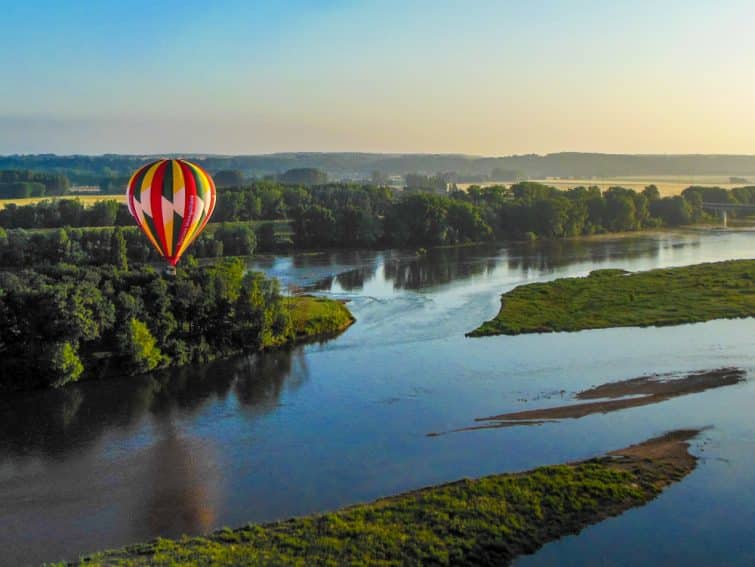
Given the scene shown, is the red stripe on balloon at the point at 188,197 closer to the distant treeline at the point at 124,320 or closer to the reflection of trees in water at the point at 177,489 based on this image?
the distant treeline at the point at 124,320

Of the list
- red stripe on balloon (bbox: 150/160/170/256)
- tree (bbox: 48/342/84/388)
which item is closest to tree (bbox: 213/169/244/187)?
red stripe on balloon (bbox: 150/160/170/256)

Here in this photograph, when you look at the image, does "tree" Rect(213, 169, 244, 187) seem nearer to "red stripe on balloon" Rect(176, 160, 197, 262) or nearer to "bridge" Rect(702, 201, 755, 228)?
"bridge" Rect(702, 201, 755, 228)

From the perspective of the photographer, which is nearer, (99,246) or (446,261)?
(99,246)

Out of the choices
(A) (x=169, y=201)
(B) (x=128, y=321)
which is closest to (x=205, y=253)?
(A) (x=169, y=201)

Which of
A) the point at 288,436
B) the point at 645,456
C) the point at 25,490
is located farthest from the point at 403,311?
the point at 25,490

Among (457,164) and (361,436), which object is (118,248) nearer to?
(361,436)
